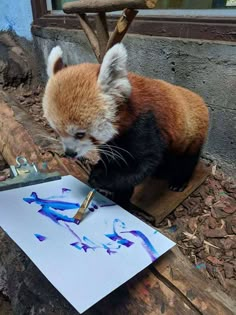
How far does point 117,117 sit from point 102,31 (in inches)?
21.0

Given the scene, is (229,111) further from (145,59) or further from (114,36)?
(114,36)

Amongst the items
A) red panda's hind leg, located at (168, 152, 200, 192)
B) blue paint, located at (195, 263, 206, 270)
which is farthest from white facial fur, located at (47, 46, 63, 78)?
blue paint, located at (195, 263, 206, 270)

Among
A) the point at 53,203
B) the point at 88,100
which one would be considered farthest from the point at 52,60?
the point at 53,203

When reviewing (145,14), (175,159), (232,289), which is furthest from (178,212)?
(145,14)

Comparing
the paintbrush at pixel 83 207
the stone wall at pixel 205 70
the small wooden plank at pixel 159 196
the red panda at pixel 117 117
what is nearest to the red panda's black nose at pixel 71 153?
the red panda at pixel 117 117

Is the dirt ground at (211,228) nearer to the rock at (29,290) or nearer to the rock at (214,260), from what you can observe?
the rock at (214,260)

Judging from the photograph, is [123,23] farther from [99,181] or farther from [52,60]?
[99,181]

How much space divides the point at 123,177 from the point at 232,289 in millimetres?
605

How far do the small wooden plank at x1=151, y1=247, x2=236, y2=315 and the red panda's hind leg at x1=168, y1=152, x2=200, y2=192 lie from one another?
635 mm

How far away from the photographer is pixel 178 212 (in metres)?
1.54

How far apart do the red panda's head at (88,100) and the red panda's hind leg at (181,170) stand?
576mm

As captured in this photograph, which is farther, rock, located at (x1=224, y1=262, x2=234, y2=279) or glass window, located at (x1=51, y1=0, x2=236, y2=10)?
glass window, located at (x1=51, y1=0, x2=236, y2=10)

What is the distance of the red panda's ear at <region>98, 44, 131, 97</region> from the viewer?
900 mm

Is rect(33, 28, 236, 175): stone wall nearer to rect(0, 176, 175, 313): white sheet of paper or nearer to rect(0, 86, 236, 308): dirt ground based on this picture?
rect(0, 86, 236, 308): dirt ground
